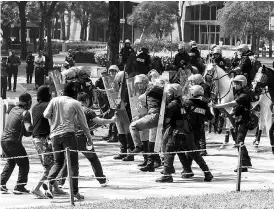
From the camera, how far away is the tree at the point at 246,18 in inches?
2248

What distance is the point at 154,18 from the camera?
7388 centimetres

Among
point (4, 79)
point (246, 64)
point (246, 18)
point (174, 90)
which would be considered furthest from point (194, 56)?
point (246, 18)

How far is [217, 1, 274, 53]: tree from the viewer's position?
57.1 m

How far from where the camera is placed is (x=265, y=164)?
52.3ft

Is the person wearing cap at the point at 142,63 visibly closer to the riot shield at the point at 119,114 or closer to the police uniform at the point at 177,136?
the riot shield at the point at 119,114

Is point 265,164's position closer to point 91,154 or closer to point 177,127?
point 177,127

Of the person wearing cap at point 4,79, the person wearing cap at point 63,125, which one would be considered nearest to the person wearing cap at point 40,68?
the person wearing cap at point 4,79

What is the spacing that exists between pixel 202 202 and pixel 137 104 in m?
4.40

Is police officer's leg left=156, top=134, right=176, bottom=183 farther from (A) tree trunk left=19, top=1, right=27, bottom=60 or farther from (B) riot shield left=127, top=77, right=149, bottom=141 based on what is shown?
(A) tree trunk left=19, top=1, right=27, bottom=60

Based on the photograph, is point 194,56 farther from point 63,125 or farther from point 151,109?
point 63,125

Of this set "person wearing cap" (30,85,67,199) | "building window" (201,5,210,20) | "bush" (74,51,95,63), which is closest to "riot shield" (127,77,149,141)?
"person wearing cap" (30,85,67,199)

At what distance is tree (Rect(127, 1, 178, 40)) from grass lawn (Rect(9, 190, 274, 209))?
61.1m

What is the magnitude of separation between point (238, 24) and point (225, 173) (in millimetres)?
46302

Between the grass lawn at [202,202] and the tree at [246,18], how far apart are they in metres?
44.5
